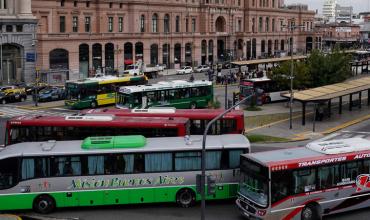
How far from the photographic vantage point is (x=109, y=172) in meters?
23.8

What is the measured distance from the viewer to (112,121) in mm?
30453

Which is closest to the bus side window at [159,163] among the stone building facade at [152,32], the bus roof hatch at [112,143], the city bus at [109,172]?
the city bus at [109,172]

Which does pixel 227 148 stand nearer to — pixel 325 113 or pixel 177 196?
pixel 177 196

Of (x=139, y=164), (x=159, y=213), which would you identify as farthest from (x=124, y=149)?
(x=159, y=213)

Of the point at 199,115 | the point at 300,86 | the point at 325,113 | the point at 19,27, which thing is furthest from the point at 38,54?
the point at 199,115

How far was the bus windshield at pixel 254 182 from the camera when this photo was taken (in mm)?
21312

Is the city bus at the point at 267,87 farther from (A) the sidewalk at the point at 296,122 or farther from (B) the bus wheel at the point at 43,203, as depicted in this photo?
(B) the bus wheel at the point at 43,203

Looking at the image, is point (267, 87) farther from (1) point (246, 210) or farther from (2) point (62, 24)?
(2) point (62, 24)

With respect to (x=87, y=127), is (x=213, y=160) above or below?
below

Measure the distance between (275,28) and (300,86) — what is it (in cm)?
8211

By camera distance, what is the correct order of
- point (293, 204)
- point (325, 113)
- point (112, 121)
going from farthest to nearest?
point (325, 113)
point (112, 121)
point (293, 204)

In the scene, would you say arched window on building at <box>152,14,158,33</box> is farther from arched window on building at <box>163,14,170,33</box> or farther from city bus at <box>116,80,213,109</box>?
city bus at <box>116,80,213,109</box>

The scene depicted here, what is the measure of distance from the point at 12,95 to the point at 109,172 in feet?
131

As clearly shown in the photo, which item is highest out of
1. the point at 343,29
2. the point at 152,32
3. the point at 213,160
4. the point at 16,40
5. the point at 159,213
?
the point at 343,29
